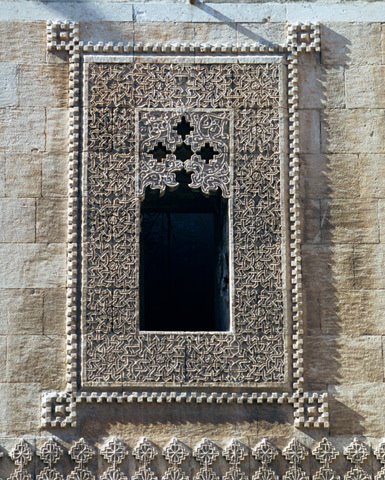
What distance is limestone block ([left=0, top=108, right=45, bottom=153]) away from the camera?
10.7 meters

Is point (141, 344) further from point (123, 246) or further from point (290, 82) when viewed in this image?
point (290, 82)

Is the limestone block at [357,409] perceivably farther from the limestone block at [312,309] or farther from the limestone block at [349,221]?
the limestone block at [349,221]

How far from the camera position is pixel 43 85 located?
10.9 meters

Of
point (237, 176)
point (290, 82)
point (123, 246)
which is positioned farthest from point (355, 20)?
point (123, 246)

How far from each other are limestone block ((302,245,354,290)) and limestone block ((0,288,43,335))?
5.68 ft

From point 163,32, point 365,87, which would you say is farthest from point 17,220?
point 365,87

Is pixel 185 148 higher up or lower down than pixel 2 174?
higher up

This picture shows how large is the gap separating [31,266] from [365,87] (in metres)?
2.53

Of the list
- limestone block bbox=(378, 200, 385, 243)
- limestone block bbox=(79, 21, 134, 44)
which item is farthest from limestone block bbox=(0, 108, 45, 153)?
limestone block bbox=(378, 200, 385, 243)

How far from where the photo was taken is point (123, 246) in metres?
10.5

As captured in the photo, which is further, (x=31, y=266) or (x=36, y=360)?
(x=31, y=266)

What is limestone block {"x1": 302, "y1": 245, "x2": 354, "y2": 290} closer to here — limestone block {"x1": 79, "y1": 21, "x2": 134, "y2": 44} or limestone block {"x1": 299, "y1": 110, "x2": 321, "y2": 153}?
limestone block {"x1": 299, "y1": 110, "x2": 321, "y2": 153}

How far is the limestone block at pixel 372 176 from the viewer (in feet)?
35.2

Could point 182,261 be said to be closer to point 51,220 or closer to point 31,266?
point 51,220
